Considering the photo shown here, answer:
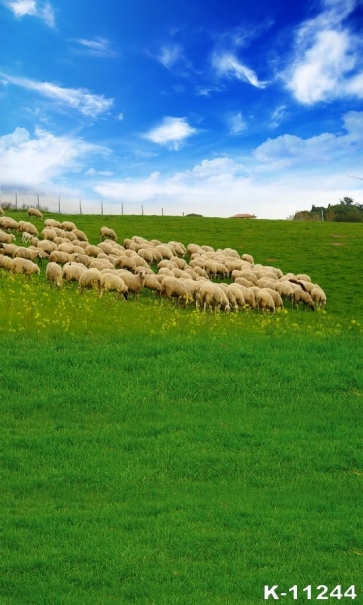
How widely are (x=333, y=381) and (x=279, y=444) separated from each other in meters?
4.90

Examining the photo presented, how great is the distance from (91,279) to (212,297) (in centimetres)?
502

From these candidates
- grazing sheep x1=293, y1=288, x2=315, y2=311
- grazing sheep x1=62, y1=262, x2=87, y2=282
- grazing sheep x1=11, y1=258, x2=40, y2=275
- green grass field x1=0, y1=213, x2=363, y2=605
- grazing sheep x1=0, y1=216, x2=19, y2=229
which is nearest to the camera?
green grass field x1=0, y1=213, x2=363, y2=605

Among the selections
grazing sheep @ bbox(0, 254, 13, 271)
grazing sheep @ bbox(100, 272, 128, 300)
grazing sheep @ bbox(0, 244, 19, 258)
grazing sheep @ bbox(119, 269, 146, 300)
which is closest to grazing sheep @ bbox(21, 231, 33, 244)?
grazing sheep @ bbox(0, 244, 19, 258)

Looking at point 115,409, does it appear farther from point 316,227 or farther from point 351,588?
point 316,227

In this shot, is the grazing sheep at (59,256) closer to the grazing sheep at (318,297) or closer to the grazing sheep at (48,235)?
the grazing sheep at (48,235)

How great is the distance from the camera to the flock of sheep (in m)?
28.4

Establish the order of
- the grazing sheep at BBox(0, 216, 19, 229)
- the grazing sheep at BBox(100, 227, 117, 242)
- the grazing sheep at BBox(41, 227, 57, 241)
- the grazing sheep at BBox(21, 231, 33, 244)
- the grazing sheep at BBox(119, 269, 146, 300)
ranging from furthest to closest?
the grazing sheep at BBox(100, 227, 117, 242), the grazing sheep at BBox(0, 216, 19, 229), the grazing sheep at BBox(21, 231, 33, 244), the grazing sheep at BBox(41, 227, 57, 241), the grazing sheep at BBox(119, 269, 146, 300)

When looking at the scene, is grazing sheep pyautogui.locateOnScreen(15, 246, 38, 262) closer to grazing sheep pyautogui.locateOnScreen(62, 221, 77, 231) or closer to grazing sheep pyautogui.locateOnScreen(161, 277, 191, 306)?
grazing sheep pyautogui.locateOnScreen(161, 277, 191, 306)

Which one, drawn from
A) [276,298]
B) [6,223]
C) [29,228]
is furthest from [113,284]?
[6,223]

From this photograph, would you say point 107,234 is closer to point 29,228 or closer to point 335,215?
point 29,228

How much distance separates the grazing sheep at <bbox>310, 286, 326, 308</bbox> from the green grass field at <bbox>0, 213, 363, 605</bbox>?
8751mm

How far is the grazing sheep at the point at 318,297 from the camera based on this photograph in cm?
3381

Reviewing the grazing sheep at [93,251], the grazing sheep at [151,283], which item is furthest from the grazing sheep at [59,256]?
the grazing sheep at [151,283]

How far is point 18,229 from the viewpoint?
44812mm
